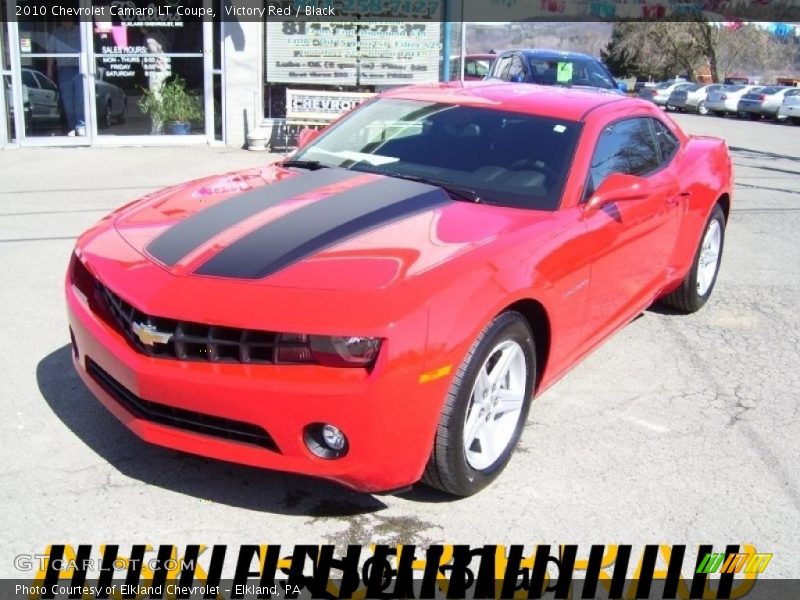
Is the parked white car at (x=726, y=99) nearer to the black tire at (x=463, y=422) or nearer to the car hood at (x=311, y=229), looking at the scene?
the car hood at (x=311, y=229)

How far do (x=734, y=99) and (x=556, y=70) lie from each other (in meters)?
25.0

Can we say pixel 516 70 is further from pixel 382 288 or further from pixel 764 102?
pixel 764 102

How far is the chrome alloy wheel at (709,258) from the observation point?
6005 millimetres

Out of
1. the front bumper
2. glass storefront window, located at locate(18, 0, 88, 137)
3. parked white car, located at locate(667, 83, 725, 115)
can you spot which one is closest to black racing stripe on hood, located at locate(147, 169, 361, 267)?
the front bumper

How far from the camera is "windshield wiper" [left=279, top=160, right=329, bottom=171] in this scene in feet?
15.4

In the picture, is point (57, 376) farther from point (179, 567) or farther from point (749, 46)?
point (749, 46)

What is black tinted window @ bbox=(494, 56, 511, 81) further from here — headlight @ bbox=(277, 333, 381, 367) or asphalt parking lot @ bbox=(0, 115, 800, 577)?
headlight @ bbox=(277, 333, 381, 367)

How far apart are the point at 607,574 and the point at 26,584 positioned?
1983mm

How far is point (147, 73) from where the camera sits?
44.9 ft

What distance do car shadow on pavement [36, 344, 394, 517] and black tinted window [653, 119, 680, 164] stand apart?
3111 millimetres

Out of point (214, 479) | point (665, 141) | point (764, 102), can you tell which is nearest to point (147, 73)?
point (665, 141)

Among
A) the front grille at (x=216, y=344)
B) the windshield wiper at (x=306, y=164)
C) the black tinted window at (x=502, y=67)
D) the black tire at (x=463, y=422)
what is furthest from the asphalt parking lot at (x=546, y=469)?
the black tinted window at (x=502, y=67)

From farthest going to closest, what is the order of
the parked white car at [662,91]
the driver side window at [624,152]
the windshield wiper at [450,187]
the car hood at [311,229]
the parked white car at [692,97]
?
the parked white car at [662,91]
the parked white car at [692,97]
the driver side window at [624,152]
the windshield wiper at [450,187]
the car hood at [311,229]

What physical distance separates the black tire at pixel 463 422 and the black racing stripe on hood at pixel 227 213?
1.19 metres
